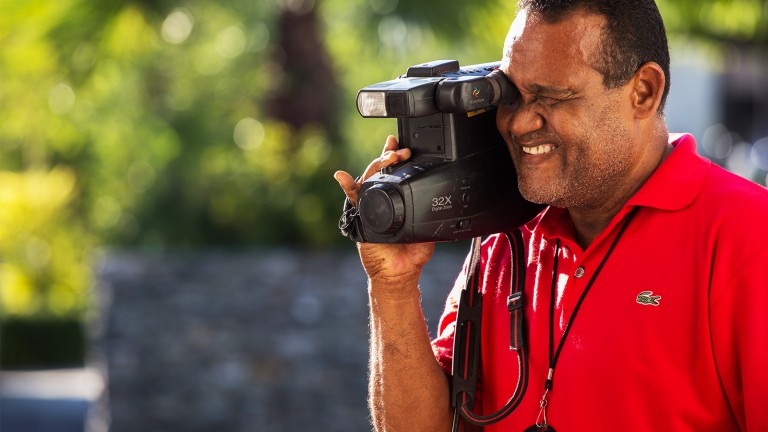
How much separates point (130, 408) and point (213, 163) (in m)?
1.82

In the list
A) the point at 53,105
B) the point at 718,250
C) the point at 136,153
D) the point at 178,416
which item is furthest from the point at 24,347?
the point at 718,250

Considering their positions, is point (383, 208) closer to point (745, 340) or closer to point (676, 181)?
point (676, 181)

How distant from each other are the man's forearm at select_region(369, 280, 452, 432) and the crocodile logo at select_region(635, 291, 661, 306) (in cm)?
49

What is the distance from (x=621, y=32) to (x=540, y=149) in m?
0.25

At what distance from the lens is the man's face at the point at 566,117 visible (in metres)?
2.10

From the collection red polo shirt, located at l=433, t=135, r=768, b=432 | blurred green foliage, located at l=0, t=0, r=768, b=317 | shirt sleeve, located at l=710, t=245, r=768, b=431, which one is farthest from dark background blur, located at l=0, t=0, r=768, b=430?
shirt sleeve, located at l=710, t=245, r=768, b=431

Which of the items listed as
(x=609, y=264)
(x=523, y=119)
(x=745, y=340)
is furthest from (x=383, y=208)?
(x=745, y=340)

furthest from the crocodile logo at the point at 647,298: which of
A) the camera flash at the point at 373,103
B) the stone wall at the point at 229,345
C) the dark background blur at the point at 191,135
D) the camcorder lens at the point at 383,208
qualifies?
the dark background blur at the point at 191,135

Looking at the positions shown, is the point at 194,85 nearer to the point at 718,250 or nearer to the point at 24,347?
the point at 24,347

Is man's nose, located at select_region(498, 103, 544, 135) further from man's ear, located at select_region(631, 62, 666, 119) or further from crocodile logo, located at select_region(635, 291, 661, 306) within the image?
crocodile logo, located at select_region(635, 291, 661, 306)

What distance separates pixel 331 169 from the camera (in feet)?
23.4

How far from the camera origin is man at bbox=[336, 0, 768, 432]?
1.95m

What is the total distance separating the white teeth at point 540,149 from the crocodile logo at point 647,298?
0.31 metres

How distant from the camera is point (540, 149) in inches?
84.8
